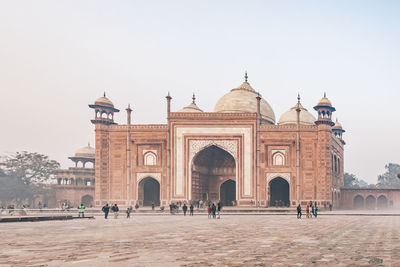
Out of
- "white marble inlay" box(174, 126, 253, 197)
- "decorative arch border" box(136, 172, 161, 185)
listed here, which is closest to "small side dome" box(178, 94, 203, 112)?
"white marble inlay" box(174, 126, 253, 197)

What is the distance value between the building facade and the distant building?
10391mm

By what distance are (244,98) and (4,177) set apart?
2941 centimetres

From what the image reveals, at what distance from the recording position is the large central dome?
149 feet

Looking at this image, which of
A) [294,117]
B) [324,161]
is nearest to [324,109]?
[324,161]

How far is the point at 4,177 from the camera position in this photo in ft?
168

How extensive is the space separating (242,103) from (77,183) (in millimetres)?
21887

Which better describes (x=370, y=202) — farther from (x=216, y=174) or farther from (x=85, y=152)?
(x=85, y=152)

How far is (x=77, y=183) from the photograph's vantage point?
5166 cm

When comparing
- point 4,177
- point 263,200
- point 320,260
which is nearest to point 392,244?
point 320,260

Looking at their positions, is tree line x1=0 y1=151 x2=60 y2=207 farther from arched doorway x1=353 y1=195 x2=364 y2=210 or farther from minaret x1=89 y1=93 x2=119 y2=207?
arched doorway x1=353 y1=195 x2=364 y2=210

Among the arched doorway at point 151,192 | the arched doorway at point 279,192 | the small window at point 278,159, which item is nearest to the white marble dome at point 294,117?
the arched doorway at point 279,192

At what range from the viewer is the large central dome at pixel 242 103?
45.3 metres

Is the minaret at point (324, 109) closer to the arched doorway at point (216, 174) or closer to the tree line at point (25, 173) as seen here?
the arched doorway at point (216, 174)

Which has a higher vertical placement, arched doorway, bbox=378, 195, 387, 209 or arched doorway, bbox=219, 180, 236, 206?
arched doorway, bbox=219, 180, 236, 206
